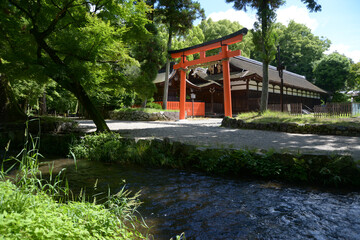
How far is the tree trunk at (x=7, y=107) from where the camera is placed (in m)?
9.21

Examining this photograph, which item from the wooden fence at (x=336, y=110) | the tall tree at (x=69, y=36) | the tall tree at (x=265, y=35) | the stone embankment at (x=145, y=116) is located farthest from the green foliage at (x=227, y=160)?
the wooden fence at (x=336, y=110)

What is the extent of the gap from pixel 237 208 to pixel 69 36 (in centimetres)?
628

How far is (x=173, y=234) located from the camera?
2.47 metres

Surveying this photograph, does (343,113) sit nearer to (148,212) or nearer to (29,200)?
(148,212)

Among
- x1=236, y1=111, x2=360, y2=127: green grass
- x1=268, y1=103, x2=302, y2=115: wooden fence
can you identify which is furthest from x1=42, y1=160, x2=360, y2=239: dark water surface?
x1=268, y1=103, x2=302, y2=115: wooden fence

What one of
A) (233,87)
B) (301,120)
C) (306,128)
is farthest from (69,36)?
(233,87)

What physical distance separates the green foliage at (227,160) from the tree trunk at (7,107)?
190 inches

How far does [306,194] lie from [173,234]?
7.89 feet

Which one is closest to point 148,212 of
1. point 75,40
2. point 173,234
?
point 173,234

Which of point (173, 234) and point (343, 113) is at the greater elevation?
point (343, 113)

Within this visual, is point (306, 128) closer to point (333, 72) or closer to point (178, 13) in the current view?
point (178, 13)

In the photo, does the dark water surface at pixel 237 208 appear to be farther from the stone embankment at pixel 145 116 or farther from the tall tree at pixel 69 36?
the stone embankment at pixel 145 116

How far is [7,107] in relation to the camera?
30.8 ft

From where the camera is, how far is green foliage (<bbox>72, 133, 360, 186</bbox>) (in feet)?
12.6
